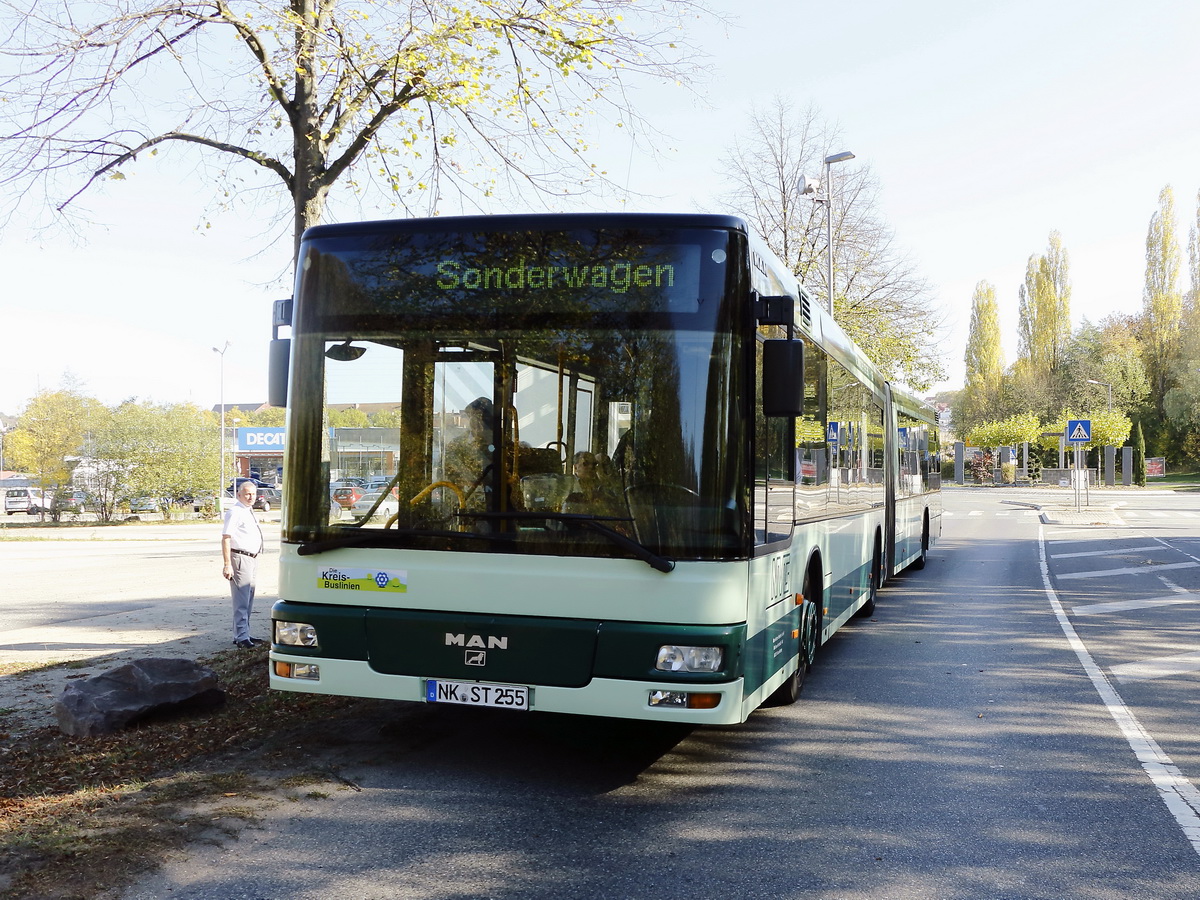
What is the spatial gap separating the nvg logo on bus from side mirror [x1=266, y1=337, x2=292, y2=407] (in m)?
1.06

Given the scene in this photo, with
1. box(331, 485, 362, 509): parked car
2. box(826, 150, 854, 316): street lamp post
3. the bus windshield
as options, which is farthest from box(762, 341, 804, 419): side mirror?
box(826, 150, 854, 316): street lamp post

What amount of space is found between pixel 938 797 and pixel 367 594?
3.04 meters

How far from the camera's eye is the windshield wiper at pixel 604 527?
512cm

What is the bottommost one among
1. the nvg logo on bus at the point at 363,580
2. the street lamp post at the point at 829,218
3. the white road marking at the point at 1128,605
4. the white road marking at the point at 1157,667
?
the white road marking at the point at 1157,667

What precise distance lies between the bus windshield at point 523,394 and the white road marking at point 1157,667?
5.18 m

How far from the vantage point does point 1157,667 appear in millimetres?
9117

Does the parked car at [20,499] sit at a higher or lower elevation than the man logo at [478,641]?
lower

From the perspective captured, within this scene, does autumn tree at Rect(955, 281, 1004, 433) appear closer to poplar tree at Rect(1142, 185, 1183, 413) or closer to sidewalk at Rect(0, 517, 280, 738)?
poplar tree at Rect(1142, 185, 1183, 413)

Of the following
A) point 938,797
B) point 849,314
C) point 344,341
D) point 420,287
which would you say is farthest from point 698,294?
point 849,314

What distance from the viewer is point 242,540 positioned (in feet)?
33.9

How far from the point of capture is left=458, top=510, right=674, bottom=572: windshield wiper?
5121 millimetres

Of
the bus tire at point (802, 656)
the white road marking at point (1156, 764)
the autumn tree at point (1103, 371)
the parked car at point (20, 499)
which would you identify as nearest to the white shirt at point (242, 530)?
the bus tire at point (802, 656)

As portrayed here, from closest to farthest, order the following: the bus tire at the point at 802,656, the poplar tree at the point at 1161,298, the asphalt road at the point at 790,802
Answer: the asphalt road at the point at 790,802 → the bus tire at the point at 802,656 → the poplar tree at the point at 1161,298

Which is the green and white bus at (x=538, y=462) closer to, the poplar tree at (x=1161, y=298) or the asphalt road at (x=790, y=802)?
the asphalt road at (x=790, y=802)
